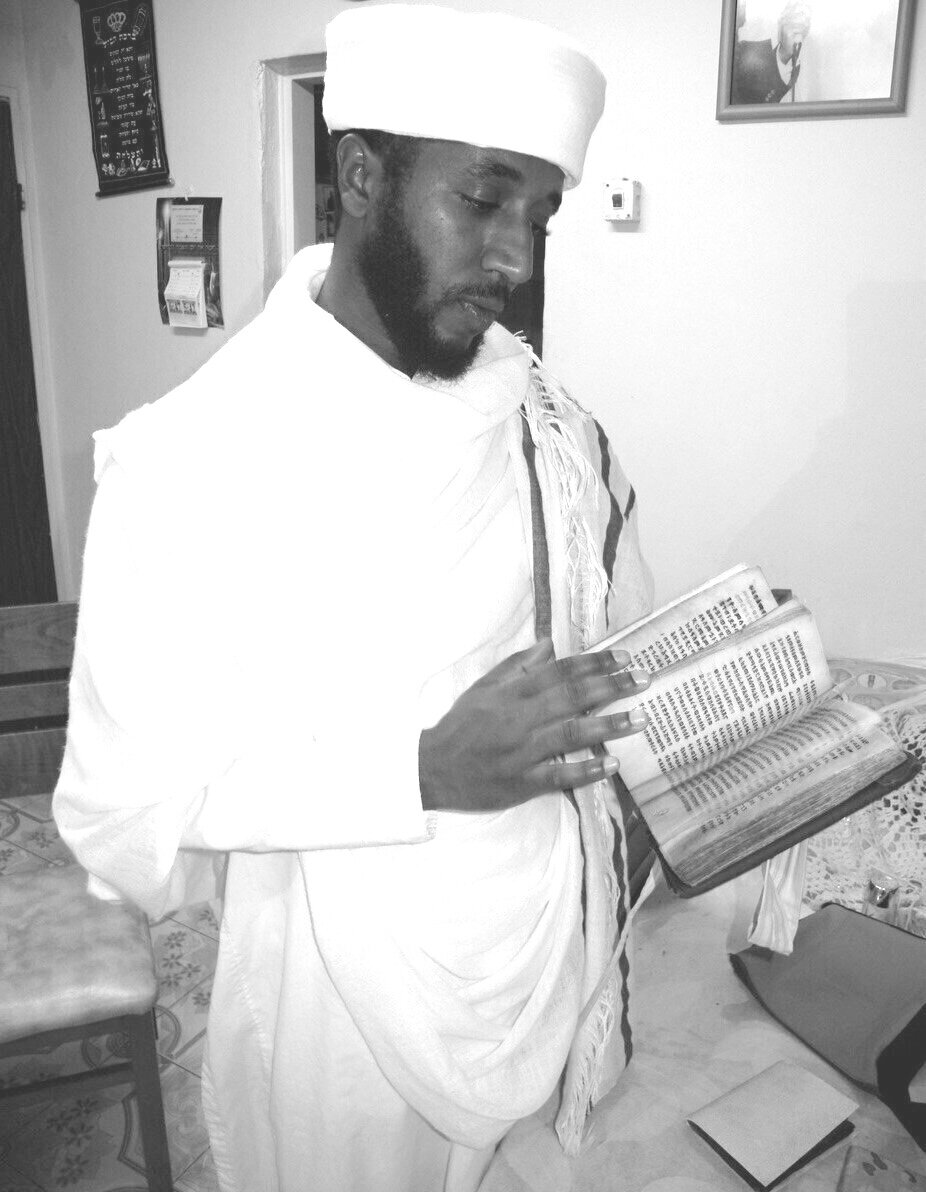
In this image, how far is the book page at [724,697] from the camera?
934 millimetres

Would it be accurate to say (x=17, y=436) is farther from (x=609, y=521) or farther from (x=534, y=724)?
(x=534, y=724)

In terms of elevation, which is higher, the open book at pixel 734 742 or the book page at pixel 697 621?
the book page at pixel 697 621

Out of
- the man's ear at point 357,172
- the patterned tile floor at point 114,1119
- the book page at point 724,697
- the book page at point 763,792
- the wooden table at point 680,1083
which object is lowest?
the wooden table at point 680,1083

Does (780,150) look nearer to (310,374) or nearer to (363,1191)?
(310,374)

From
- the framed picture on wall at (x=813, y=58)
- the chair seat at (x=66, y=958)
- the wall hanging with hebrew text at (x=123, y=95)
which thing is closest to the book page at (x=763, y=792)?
the chair seat at (x=66, y=958)

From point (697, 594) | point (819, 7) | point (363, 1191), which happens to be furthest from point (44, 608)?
point (819, 7)

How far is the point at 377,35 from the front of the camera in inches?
37.9

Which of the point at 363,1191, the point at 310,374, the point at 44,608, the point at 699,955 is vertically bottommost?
the point at 699,955

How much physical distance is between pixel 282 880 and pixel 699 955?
1386 mm

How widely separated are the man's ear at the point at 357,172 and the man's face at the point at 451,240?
0.02 metres

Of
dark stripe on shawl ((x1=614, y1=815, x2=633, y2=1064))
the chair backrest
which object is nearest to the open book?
dark stripe on shawl ((x1=614, y1=815, x2=633, y2=1064))

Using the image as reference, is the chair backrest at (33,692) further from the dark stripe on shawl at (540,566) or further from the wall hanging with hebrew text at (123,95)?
the wall hanging with hebrew text at (123,95)

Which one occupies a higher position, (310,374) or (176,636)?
(310,374)

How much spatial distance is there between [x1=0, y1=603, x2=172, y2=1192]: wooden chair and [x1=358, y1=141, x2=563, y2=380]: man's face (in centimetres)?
97
